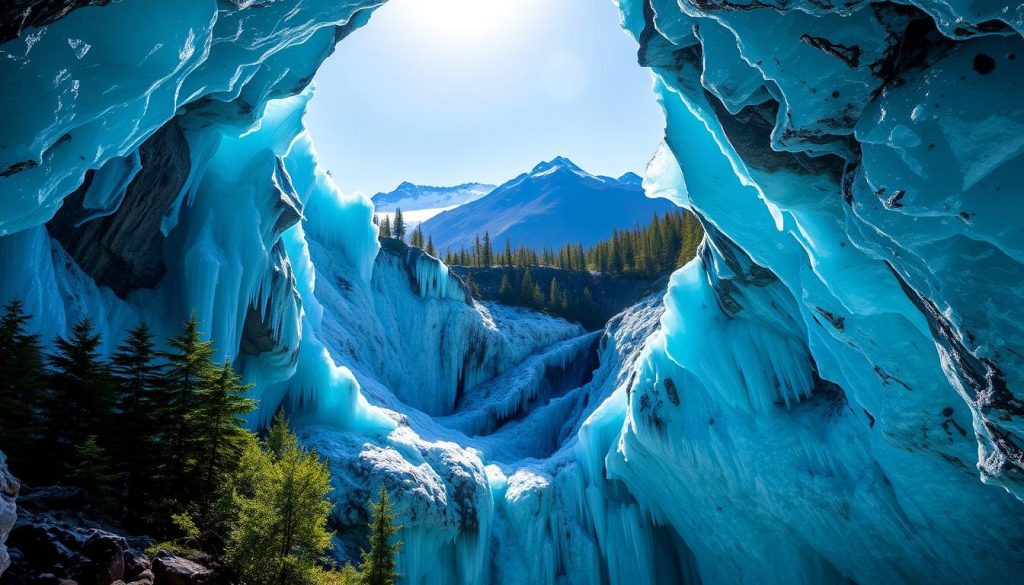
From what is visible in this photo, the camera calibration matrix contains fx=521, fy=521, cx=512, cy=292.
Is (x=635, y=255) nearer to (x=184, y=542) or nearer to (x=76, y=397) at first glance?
(x=184, y=542)

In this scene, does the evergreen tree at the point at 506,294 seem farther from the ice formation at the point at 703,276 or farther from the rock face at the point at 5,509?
the rock face at the point at 5,509

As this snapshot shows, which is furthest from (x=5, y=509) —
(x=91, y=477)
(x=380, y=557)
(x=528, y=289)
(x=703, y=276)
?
(x=528, y=289)

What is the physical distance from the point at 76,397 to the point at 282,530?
451 cm

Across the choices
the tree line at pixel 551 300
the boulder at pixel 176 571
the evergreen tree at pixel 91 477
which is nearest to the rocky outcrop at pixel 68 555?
the boulder at pixel 176 571

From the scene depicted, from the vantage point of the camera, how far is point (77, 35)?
5.42 meters

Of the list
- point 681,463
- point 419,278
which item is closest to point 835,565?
point 681,463

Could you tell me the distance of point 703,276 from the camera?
14031 millimetres

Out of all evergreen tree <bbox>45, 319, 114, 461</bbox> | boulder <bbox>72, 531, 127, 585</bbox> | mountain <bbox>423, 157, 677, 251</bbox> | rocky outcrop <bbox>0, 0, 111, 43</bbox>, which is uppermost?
mountain <bbox>423, 157, 677, 251</bbox>

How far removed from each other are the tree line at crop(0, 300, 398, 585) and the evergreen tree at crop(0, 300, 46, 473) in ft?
0.06

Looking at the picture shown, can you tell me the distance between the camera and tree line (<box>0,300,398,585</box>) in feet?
26.0

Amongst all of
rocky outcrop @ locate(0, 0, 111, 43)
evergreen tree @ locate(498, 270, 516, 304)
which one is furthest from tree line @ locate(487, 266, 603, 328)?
rocky outcrop @ locate(0, 0, 111, 43)

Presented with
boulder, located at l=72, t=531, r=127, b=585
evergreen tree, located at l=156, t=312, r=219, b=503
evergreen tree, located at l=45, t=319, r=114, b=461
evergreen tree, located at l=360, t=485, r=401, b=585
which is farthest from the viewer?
evergreen tree, located at l=156, t=312, r=219, b=503

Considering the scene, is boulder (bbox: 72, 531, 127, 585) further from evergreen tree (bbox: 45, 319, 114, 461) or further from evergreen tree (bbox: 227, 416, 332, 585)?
evergreen tree (bbox: 45, 319, 114, 461)

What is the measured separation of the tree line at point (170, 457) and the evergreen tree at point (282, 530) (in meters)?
0.02
